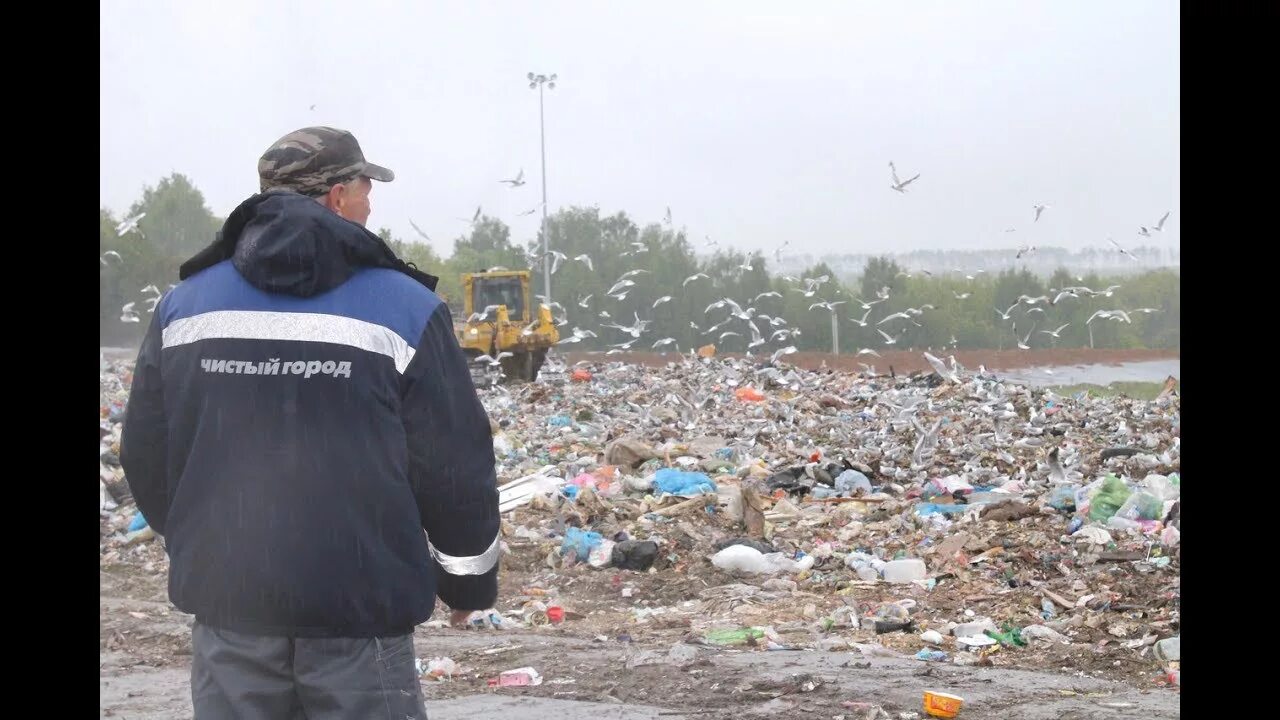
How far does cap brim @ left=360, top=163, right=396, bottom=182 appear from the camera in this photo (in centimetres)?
235

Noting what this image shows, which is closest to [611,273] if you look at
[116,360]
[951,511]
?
[116,360]

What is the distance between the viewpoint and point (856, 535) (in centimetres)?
819

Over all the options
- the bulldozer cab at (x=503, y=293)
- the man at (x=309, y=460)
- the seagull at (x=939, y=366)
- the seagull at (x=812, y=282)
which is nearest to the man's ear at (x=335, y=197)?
the man at (x=309, y=460)

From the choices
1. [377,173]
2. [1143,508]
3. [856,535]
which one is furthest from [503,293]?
[377,173]

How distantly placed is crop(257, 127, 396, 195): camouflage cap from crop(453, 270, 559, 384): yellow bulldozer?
1865 cm

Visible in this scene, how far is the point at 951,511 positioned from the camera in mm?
8680

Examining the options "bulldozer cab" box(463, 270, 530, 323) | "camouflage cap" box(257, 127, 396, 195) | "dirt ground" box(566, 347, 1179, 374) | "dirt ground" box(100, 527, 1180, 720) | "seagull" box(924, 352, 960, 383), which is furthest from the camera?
"dirt ground" box(566, 347, 1179, 374)

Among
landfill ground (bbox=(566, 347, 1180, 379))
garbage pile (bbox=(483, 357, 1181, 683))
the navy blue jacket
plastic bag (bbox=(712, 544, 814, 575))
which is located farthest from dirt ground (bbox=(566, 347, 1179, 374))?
the navy blue jacket

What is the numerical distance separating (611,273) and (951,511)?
99.1 feet

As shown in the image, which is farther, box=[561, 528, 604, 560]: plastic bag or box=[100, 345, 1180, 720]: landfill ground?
box=[561, 528, 604, 560]: plastic bag

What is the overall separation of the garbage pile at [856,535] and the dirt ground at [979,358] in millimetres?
8840

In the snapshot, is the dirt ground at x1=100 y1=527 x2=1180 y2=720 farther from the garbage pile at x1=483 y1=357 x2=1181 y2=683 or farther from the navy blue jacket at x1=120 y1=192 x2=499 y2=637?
the navy blue jacket at x1=120 y1=192 x2=499 y2=637
